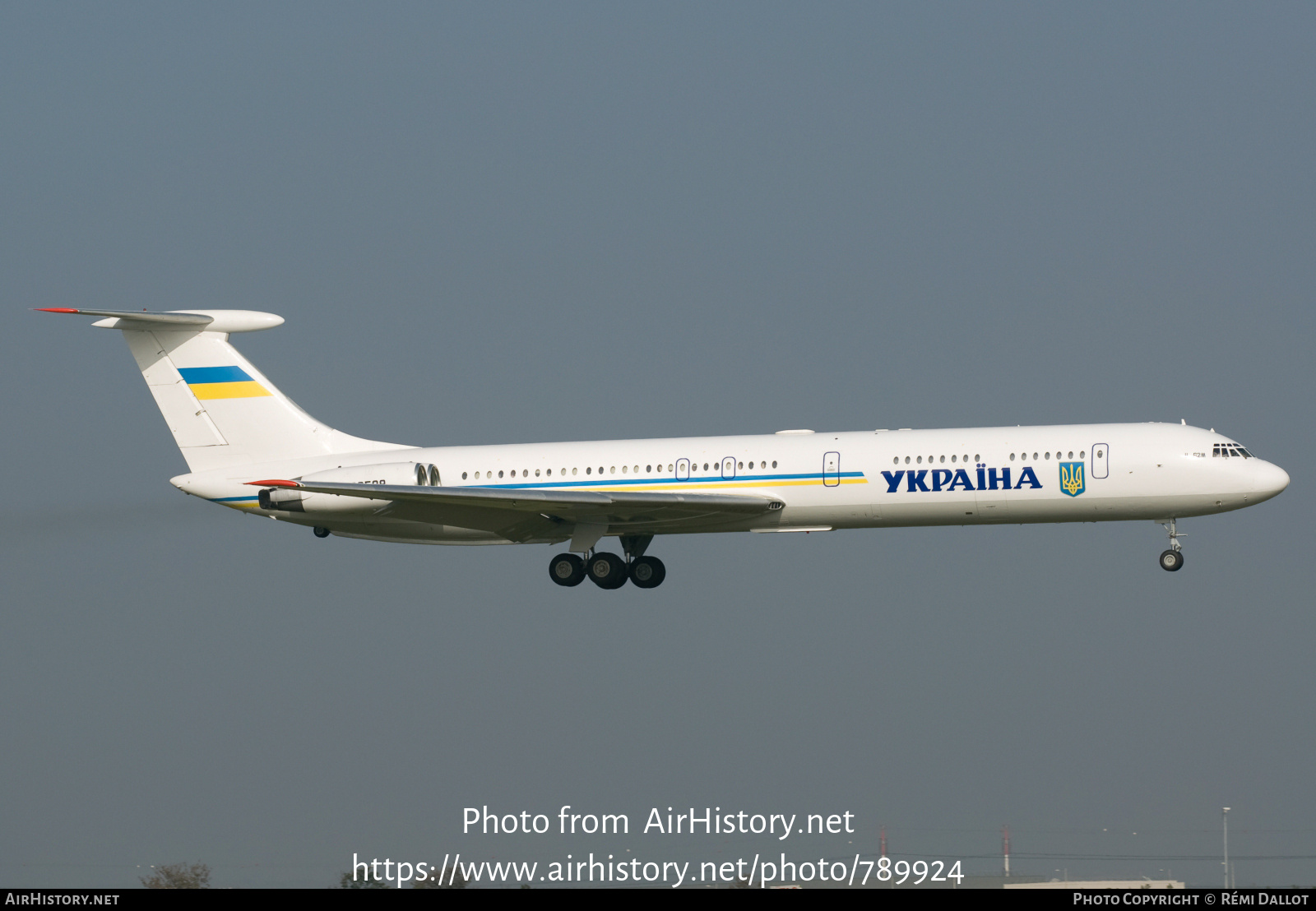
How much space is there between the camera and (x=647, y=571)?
44406mm

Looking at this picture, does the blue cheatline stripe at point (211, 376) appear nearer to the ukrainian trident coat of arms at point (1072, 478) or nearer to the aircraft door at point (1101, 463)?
the ukrainian trident coat of arms at point (1072, 478)

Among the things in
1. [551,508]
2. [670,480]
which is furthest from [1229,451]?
[551,508]

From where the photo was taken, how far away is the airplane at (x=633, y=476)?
129 feet

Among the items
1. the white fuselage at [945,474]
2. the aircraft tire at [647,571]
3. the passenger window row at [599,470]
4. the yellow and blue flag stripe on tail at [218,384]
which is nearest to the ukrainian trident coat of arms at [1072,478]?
the white fuselage at [945,474]

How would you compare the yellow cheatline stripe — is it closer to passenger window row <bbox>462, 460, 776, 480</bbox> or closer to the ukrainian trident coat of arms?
passenger window row <bbox>462, 460, 776, 480</bbox>

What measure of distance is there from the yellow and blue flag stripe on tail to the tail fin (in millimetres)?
21

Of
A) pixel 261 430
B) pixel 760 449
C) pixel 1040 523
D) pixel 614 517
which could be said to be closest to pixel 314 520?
pixel 261 430

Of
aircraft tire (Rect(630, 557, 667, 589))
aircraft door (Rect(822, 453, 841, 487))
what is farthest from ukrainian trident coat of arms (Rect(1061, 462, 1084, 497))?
aircraft tire (Rect(630, 557, 667, 589))

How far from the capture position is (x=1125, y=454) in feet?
129

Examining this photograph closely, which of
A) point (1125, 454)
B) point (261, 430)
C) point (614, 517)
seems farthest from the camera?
point (261, 430)

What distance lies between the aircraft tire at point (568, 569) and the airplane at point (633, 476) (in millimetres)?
38
